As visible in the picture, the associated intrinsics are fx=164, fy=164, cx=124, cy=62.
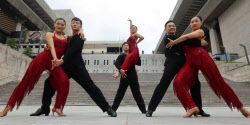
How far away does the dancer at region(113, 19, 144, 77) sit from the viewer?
3.59m

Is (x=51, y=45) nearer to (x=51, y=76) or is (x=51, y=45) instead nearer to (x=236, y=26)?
(x=51, y=76)

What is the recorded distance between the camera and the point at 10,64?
473 inches

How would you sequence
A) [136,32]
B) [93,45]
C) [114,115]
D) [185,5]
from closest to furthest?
1. [114,115]
2. [136,32]
3. [185,5]
4. [93,45]

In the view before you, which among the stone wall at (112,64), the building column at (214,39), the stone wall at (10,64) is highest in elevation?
the building column at (214,39)

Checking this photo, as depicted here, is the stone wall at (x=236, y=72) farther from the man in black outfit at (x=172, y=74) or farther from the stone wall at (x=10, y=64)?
the stone wall at (x=10, y=64)

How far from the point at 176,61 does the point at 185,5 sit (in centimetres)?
3042

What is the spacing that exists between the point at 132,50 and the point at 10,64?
470 inches

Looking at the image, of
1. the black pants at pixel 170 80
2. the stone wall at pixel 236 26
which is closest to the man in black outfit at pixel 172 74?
the black pants at pixel 170 80

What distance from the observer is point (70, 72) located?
299 centimetres

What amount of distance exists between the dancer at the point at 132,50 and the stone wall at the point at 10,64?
36.4 feet

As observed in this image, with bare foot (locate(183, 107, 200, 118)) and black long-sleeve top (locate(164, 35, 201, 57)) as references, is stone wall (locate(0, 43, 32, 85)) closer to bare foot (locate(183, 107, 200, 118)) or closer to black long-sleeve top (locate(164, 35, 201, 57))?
black long-sleeve top (locate(164, 35, 201, 57))

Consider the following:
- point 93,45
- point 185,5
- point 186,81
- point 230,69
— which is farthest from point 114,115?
point 93,45

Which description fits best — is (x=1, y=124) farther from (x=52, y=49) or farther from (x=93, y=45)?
(x=93, y=45)

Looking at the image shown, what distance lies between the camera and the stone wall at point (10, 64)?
11188mm
